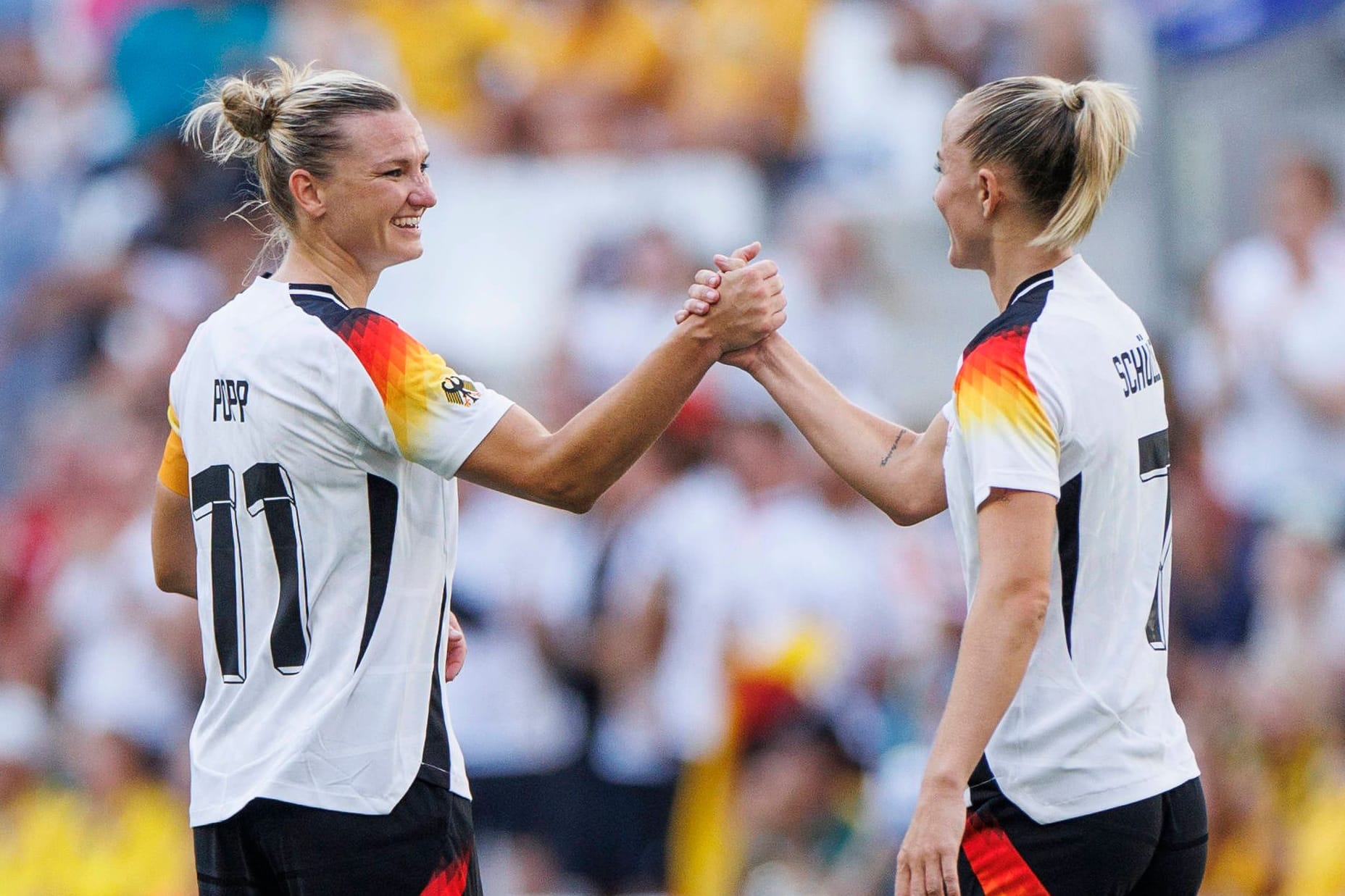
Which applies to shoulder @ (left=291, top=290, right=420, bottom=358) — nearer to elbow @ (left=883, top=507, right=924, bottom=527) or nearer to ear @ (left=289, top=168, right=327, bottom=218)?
ear @ (left=289, top=168, right=327, bottom=218)

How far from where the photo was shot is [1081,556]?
2.96 metres

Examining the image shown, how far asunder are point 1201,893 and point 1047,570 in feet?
12.3

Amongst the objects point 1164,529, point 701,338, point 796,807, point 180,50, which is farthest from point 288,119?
point 180,50

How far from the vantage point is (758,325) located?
3.47m

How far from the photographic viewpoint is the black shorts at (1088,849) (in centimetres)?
294

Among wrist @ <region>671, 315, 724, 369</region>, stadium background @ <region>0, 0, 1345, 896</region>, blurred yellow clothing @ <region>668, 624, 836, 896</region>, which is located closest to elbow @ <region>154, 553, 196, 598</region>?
wrist @ <region>671, 315, 724, 369</region>

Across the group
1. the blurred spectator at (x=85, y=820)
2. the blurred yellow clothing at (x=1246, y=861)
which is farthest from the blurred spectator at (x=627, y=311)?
the blurred yellow clothing at (x=1246, y=861)

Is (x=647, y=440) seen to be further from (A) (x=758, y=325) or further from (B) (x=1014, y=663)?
(B) (x=1014, y=663)

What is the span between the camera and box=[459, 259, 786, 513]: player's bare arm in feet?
10.1

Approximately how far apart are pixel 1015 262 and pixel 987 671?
778 millimetres

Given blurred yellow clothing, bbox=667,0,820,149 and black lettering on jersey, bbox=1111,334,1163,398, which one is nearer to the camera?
black lettering on jersey, bbox=1111,334,1163,398

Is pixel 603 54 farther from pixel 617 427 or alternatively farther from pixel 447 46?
pixel 617 427

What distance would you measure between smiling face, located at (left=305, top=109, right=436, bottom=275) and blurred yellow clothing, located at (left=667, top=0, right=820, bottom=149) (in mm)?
5839

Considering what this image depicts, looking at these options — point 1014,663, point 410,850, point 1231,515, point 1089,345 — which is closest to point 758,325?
point 1089,345
